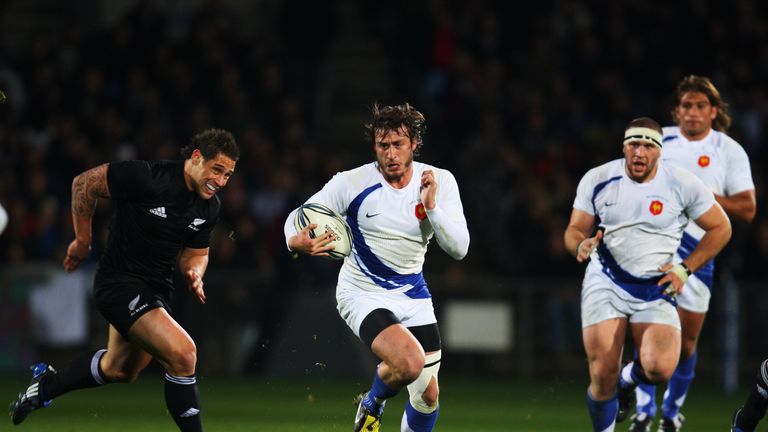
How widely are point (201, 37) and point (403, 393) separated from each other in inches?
261

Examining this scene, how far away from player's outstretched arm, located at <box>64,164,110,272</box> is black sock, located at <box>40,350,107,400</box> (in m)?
0.71

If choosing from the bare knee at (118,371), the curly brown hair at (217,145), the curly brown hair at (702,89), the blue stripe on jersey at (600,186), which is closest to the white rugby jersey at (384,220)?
the curly brown hair at (217,145)

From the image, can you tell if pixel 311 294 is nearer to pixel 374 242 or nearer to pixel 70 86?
pixel 70 86

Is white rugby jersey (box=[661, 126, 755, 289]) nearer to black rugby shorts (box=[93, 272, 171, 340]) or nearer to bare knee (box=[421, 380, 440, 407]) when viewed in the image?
bare knee (box=[421, 380, 440, 407])

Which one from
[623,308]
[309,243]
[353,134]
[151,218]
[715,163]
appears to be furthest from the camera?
[353,134]

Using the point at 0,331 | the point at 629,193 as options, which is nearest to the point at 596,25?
the point at 0,331

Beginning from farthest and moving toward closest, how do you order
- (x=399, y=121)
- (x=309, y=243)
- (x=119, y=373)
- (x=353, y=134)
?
(x=353, y=134)
(x=119, y=373)
(x=399, y=121)
(x=309, y=243)

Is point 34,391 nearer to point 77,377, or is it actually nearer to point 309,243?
point 77,377

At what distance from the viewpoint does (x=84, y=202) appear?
8.30 meters

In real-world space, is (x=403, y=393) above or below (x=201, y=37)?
below

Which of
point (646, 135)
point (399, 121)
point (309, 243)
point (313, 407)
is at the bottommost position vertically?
point (313, 407)

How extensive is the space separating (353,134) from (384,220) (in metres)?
11.4

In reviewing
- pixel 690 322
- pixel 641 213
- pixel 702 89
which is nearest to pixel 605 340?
pixel 641 213

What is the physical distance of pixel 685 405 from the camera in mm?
12766
